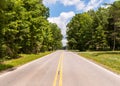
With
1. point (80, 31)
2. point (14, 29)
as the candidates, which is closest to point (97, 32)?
point (80, 31)

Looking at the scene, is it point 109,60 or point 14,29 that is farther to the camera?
point 109,60

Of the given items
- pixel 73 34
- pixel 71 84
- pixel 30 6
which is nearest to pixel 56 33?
pixel 73 34

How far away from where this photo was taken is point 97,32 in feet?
307

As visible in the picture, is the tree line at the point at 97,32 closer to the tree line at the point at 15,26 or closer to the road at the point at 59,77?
the tree line at the point at 15,26

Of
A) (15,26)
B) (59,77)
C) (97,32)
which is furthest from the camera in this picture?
(97,32)

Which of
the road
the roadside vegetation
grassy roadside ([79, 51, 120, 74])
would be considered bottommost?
the road

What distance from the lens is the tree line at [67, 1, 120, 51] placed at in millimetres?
87569

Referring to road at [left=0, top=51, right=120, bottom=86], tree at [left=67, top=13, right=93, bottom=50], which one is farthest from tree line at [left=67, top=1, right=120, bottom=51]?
road at [left=0, top=51, right=120, bottom=86]

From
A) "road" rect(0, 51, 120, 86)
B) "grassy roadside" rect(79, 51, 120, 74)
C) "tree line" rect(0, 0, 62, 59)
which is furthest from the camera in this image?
"tree line" rect(0, 0, 62, 59)

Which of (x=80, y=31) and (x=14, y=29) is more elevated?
(x=80, y=31)

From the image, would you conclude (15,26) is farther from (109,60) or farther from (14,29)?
(109,60)

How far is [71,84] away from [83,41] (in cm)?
9540

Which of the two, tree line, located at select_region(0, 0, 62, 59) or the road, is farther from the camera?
tree line, located at select_region(0, 0, 62, 59)

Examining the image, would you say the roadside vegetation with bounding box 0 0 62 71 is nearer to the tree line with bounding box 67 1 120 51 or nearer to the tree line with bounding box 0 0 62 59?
the tree line with bounding box 0 0 62 59
